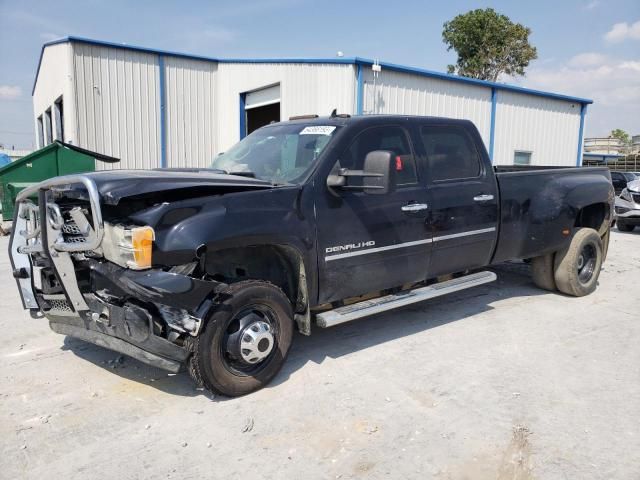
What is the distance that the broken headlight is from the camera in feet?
10.3

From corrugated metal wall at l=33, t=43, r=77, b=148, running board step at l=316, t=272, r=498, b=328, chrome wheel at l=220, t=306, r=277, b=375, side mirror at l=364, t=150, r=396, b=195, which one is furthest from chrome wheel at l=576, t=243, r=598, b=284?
corrugated metal wall at l=33, t=43, r=77, b=148

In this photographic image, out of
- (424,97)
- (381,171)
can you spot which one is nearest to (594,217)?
(381,171)

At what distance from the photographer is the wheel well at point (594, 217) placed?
21.6 feet

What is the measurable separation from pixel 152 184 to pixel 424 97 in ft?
37.2

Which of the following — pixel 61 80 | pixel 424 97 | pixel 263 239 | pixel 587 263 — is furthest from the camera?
pixel 61 80

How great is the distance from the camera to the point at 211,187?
3.44 m

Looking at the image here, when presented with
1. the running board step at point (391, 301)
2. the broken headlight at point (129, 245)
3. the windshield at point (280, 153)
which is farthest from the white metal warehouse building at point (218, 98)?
the broken headlight at point (129, 245)

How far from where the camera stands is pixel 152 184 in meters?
3.27

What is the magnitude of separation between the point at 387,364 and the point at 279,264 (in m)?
1.20

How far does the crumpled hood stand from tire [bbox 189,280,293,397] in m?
0.66

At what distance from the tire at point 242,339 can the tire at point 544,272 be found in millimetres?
3877

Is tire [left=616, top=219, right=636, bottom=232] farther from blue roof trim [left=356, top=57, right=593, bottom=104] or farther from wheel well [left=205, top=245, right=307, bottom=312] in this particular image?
wheel well [left=205, top=245, right=307, bottom=312]

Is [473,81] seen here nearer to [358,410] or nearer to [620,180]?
[620,180]

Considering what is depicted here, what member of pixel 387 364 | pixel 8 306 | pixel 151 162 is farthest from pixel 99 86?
pixel 387 364
